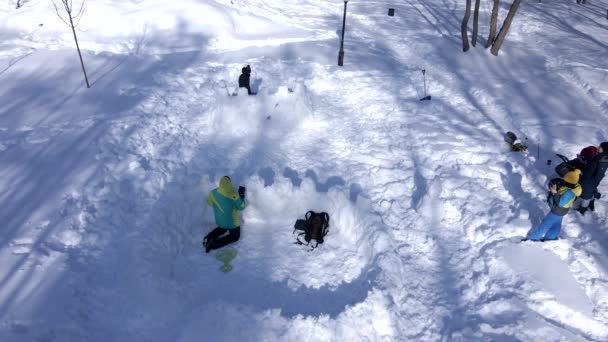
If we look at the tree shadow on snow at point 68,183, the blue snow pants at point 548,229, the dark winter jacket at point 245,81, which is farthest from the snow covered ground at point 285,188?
the dark winter jacket at point 245,81

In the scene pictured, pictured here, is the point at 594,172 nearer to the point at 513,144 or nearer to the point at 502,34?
the point at 513,144

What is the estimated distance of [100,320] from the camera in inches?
191

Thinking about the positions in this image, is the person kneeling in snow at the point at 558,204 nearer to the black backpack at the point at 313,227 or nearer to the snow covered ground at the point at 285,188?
the snow covered ground at the point at 285,188

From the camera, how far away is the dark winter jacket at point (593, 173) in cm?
615

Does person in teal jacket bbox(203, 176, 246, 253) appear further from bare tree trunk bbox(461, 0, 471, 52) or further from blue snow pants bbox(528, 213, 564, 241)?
bare tree trunk bbox(461, 0, 471, 52)

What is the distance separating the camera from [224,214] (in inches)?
258

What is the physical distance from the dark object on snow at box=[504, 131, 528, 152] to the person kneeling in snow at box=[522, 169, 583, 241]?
2.21m

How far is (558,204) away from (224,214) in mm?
5453

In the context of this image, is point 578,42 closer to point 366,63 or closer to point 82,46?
point 366,63

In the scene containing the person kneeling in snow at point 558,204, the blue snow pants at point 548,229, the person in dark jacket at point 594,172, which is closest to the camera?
the person kneeling in snow at point 558,204

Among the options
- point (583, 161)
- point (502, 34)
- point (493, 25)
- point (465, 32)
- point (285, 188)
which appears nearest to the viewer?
point (583, 161)

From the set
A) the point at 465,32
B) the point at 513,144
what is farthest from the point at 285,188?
the point at 465,32

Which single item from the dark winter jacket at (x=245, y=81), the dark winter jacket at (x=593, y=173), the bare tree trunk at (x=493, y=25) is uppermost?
the bare tree trunk at (x=493, y=25)

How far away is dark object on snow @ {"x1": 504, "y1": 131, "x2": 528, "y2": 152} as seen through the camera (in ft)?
26.5
